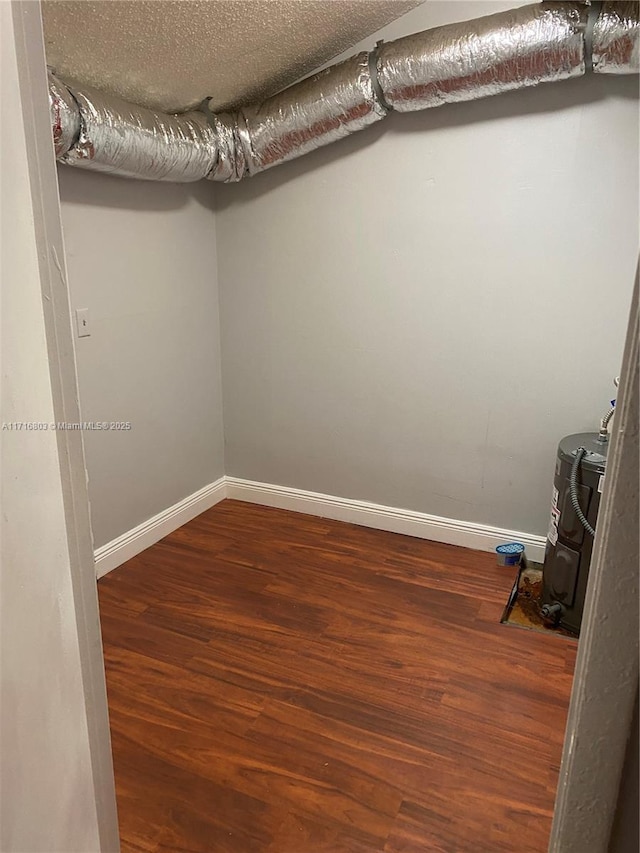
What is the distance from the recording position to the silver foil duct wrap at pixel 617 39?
6.59 feet

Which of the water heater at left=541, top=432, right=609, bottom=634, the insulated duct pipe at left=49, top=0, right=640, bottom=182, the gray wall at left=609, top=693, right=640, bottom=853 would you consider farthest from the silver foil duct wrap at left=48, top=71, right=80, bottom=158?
the gray wall at left=609, top=693, right=640, bottom=853

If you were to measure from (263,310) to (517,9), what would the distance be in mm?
1637

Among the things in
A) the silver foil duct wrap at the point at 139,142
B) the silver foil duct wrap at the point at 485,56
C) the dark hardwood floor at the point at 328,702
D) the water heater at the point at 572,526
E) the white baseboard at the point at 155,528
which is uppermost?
the silver foil duct wrap at the point at 485,56

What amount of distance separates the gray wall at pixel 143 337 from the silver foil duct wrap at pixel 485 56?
1.13 meters

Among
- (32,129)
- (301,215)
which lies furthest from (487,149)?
(32,129)

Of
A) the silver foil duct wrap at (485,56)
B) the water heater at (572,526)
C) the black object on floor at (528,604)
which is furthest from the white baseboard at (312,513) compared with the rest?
the silver foil duct wrap at (485,56)

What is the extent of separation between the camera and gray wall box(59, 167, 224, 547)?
2.52 metres

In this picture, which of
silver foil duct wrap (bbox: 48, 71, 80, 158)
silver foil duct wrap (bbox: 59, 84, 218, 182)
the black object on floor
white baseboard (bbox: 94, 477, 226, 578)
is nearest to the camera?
silver foil duct wrap (bbox: 48, 71, 80, 158)

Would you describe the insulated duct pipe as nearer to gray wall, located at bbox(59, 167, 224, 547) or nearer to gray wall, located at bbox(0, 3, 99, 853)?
gray wall, located at bbox(59, 167, 224, 547)

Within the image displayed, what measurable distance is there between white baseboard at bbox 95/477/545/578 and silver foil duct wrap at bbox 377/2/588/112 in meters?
1.83

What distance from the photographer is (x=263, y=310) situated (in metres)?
3.16

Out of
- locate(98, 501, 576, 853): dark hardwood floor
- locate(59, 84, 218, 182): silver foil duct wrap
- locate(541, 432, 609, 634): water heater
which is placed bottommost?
locate(98, 501, 576, 853): dark hardwood floor

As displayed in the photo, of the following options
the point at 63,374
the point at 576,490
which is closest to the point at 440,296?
the point at 576,490

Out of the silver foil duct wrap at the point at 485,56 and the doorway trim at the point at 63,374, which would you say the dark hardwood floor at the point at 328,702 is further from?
the silver foil duct wrap at the point at 485,56
